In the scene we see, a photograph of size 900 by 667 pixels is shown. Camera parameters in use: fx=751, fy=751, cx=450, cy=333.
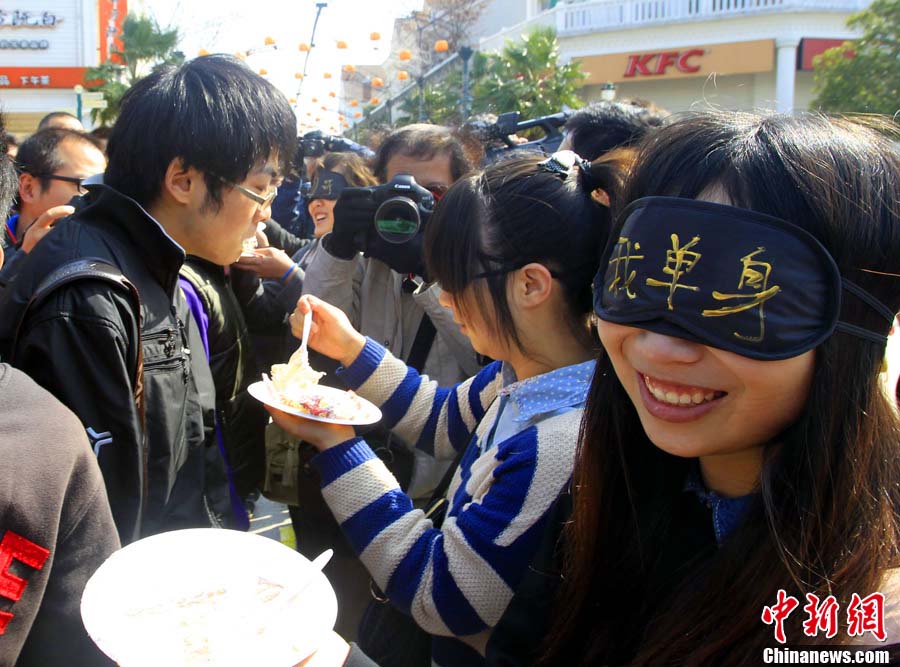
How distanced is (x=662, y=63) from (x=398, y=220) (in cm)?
2114

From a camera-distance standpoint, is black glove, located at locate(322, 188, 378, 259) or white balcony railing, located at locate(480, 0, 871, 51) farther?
white balcony railing, located at locate(480, 0, 871, 51)

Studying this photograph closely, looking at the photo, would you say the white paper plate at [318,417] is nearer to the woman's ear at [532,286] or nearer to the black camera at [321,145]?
the woman's ear at [532,286]

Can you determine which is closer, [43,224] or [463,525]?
[463,525]

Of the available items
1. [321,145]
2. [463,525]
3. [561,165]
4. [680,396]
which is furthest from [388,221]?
[321,145]

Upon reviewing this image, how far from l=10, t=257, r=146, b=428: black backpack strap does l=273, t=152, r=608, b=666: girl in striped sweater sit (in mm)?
435

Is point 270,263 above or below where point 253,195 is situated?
below

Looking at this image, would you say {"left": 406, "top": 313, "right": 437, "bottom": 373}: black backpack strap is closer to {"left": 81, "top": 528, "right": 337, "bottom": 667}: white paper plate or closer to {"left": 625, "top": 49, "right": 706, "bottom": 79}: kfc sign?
{"left": 81, "top": 528, "right": 337, "bottom": 667}: white paper plate

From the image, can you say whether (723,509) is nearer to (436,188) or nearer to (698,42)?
(436,188)

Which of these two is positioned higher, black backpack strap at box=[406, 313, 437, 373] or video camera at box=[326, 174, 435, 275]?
video camera at box=[326, 174, 435, 275]

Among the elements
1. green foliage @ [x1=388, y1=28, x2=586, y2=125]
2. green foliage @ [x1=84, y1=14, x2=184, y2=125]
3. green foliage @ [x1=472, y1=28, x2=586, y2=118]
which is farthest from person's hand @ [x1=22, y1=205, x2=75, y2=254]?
green foliage @ [x1=84, y1=14, x2=184, y2=125]

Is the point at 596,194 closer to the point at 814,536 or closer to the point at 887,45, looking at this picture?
the point at 814,536

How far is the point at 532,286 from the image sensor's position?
1.79 meters

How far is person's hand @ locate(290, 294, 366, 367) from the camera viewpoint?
A: 2385 millimetres

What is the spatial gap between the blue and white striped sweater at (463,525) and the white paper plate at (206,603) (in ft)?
1.32
